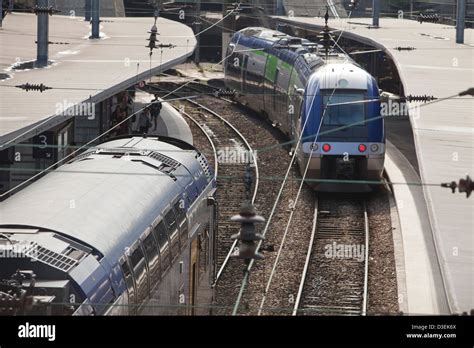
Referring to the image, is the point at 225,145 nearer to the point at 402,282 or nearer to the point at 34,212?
the point at 402,282

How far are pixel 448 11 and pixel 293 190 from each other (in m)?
46.6

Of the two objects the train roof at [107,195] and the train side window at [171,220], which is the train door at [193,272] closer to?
the train roof at [107,195]

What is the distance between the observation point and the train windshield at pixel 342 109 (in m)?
26.5

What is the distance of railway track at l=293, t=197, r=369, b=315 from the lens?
18391 mm

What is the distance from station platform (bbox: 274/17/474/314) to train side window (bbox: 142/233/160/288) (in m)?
2.75

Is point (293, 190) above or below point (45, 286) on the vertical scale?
below

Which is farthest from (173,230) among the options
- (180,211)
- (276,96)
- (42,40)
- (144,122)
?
(276,96)

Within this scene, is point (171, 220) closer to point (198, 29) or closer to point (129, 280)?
point (129, 280)

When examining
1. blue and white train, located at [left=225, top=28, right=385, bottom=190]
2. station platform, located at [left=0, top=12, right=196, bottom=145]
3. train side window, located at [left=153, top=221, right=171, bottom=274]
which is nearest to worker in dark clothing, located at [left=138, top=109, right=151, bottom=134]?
station platform, located at [left=0, top=12, right=196, bottom=145]

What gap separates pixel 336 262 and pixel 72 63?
1142 centimetres

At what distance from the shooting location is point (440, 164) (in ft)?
57.4

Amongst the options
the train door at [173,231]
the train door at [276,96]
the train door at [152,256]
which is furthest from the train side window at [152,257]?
the train door at [276,96]
